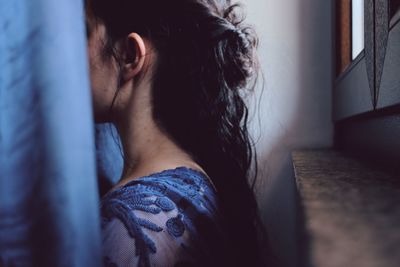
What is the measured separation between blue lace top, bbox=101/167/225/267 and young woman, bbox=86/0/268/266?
14mm

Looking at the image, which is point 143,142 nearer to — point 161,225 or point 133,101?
point 133,101

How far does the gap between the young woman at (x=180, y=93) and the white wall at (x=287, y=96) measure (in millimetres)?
570

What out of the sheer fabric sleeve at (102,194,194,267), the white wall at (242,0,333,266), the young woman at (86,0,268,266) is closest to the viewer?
the sheer fabric sleeve at (102,194,194,267)

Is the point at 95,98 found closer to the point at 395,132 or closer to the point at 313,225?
the point at 395,132

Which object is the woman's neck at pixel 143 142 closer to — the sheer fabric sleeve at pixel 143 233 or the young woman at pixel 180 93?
the young woman at pixel 180 93

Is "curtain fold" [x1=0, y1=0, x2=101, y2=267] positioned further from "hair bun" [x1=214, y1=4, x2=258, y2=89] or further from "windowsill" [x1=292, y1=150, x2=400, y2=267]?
"hair bun" [x1=214, y1=4, x2=258, y2=89]

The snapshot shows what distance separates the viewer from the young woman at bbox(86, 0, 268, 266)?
2.79 ft

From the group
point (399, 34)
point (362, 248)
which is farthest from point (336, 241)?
point (399, 34)

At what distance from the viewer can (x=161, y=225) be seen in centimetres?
63

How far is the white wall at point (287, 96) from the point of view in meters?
1.53

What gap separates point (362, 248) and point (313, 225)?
43 mm

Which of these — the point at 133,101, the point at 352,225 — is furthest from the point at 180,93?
the point at 352,225

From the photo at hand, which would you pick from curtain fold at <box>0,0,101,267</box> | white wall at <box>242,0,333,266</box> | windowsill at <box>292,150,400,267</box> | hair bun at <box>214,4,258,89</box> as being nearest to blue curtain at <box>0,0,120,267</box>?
curtain fold at <box>0,0,101,267</box>

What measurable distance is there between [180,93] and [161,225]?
0.38 metres
